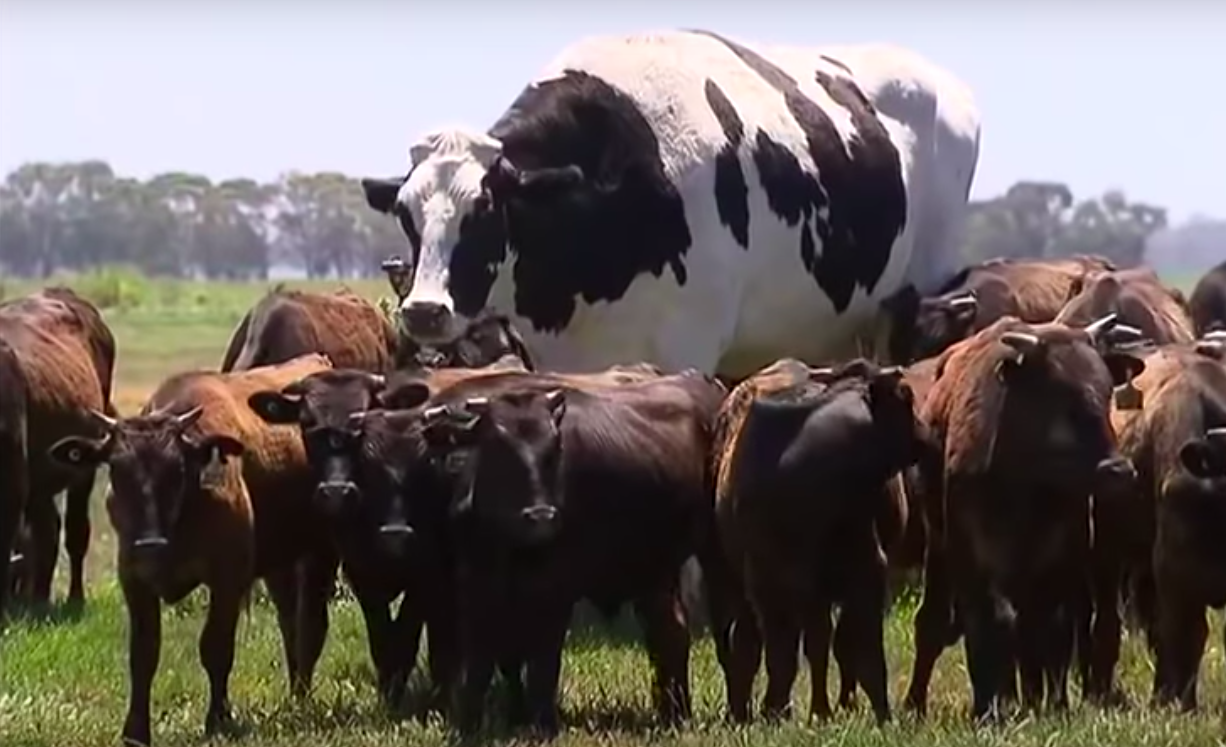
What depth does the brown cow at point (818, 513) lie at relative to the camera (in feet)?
36.8

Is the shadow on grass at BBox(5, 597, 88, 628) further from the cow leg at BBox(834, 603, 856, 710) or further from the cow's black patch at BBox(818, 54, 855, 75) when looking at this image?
the cow's black patch at BBox(818, 54, 855, 75)

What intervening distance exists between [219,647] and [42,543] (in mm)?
6304

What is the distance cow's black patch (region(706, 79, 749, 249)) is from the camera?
1620cm

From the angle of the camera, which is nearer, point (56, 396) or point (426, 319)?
point (426, 319)

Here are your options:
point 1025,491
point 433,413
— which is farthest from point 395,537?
point 1025,491

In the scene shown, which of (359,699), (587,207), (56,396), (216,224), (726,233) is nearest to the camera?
(359,699)

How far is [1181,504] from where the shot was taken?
1130 cm

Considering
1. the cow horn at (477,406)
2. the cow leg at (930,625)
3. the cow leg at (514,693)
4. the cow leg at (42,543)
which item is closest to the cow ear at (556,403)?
the cow horn at (477,406)

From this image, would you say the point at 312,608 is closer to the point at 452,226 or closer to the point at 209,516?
the point at 209,516

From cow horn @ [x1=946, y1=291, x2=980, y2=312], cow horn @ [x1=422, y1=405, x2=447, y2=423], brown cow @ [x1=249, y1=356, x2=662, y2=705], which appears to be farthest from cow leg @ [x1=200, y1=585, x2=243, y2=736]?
cow horn @ [x1=946, y1=291, x2=980, y2=312]

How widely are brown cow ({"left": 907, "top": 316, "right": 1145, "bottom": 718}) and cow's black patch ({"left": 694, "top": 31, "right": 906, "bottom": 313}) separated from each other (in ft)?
17.4

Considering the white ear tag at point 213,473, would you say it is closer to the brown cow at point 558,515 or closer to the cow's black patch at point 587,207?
the brown cow at point 558,515

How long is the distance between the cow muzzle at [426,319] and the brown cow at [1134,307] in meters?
3.67

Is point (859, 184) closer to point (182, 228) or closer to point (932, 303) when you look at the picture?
point (932, 303)
